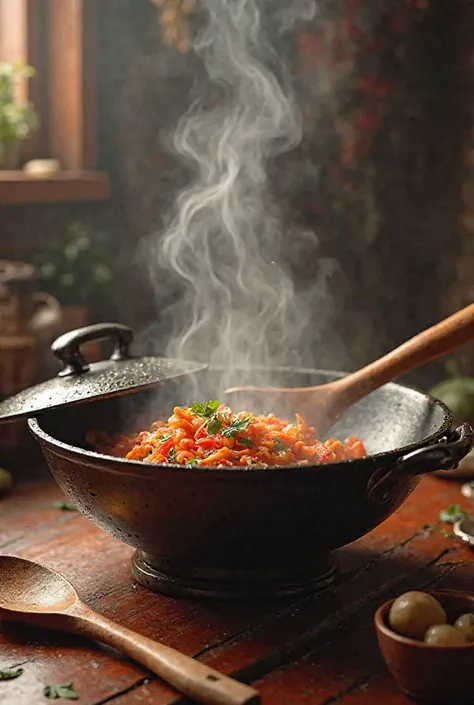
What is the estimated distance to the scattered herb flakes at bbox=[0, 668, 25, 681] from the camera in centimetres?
145

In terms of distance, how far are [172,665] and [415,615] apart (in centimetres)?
35

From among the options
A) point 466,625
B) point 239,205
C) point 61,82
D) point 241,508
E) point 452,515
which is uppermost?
point 61,82

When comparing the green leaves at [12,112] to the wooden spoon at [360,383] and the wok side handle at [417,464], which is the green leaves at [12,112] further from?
the wok side handle at [417,464]

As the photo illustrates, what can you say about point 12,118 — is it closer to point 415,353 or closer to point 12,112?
point 12,112

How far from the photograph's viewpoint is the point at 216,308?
10.8 feet

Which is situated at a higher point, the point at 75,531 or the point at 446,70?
the point at 446,70

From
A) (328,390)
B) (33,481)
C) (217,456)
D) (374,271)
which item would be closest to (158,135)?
(374,271)

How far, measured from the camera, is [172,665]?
54.2 inches

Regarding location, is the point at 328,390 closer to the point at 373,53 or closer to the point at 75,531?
the point at 75,531

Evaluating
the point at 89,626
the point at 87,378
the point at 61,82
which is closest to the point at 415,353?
the point at 87,378

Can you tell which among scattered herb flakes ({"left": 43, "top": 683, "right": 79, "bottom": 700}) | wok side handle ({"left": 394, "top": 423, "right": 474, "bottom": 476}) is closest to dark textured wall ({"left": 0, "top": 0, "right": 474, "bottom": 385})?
wok side handle ({"left": 394, "top": 423, "right": 474, "bottom": 476})

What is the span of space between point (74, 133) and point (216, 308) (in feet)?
2.44

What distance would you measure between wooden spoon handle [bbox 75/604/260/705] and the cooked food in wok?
272 millimetres

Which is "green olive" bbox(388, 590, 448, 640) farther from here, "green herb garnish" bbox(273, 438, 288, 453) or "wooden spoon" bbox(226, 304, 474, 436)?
"wooden spoon" bbox(226, 304, 474, 436)
